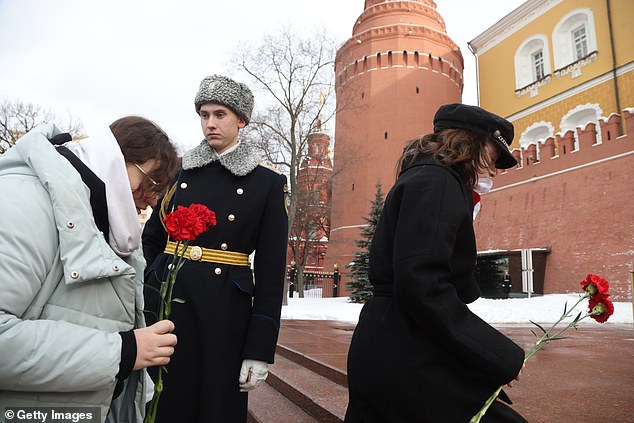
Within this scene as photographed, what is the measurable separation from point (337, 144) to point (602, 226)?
1391 cm

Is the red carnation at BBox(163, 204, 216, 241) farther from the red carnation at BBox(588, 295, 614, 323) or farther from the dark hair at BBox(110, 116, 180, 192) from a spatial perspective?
the red carnation at BBox(588, 295, 614, 323)

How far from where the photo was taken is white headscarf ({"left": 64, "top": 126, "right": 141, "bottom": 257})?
3.93 ft

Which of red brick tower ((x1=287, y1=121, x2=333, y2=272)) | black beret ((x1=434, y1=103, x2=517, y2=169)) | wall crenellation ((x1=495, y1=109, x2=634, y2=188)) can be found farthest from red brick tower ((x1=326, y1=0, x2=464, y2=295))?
black beret ((x1=434, y1=103, x2=517, y2=169))

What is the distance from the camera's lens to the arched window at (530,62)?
20.7 meters

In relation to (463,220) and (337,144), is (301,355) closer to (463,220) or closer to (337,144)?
(463,220)

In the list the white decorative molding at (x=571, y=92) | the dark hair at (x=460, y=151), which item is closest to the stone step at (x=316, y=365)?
the dark hair at (x=460, y=151)

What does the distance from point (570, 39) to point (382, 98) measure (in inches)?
345

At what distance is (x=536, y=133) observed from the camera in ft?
66.1

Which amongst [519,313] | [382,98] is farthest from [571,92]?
[519,313]

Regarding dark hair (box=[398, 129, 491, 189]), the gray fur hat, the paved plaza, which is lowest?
the paved plaza

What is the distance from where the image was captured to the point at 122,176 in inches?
47.9

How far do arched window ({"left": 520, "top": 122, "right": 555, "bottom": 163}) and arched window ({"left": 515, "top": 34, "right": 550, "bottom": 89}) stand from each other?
7.60 ft

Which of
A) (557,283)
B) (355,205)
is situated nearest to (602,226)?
(557,283)

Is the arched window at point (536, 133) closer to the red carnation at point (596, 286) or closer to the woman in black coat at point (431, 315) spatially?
the red carnation at point (596, 286)
